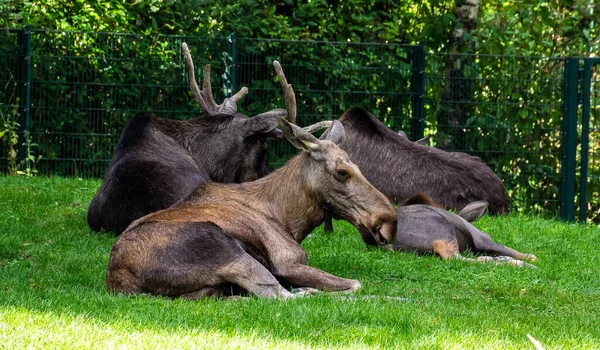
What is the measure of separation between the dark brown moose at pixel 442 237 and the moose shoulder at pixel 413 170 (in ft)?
9.33

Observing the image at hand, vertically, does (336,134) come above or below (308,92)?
above

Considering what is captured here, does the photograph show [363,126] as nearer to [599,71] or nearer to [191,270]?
[599,71]

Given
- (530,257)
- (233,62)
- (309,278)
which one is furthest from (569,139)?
(309,278)

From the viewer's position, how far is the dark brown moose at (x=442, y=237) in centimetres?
947

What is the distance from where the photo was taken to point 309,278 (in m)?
7.50

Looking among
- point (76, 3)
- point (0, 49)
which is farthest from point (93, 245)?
point (76, 3)

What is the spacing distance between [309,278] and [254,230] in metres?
0.51

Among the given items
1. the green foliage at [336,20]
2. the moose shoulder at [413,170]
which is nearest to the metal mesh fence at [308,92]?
the green foliage at [336,20]

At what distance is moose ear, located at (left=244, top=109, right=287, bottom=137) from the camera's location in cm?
1091

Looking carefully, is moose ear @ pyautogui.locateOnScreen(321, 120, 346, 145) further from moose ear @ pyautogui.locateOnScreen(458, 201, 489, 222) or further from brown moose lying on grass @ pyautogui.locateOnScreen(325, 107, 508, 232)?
brown moose lying on grass @ pyautogui.locateOnScreen(325, 107, 508, 232)

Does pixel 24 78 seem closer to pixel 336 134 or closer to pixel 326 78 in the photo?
pixel 326 78

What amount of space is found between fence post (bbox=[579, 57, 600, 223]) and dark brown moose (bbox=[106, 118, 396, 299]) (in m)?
7.24

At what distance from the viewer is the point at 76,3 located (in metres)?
16.8

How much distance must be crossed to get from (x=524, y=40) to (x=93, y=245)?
396 inches
